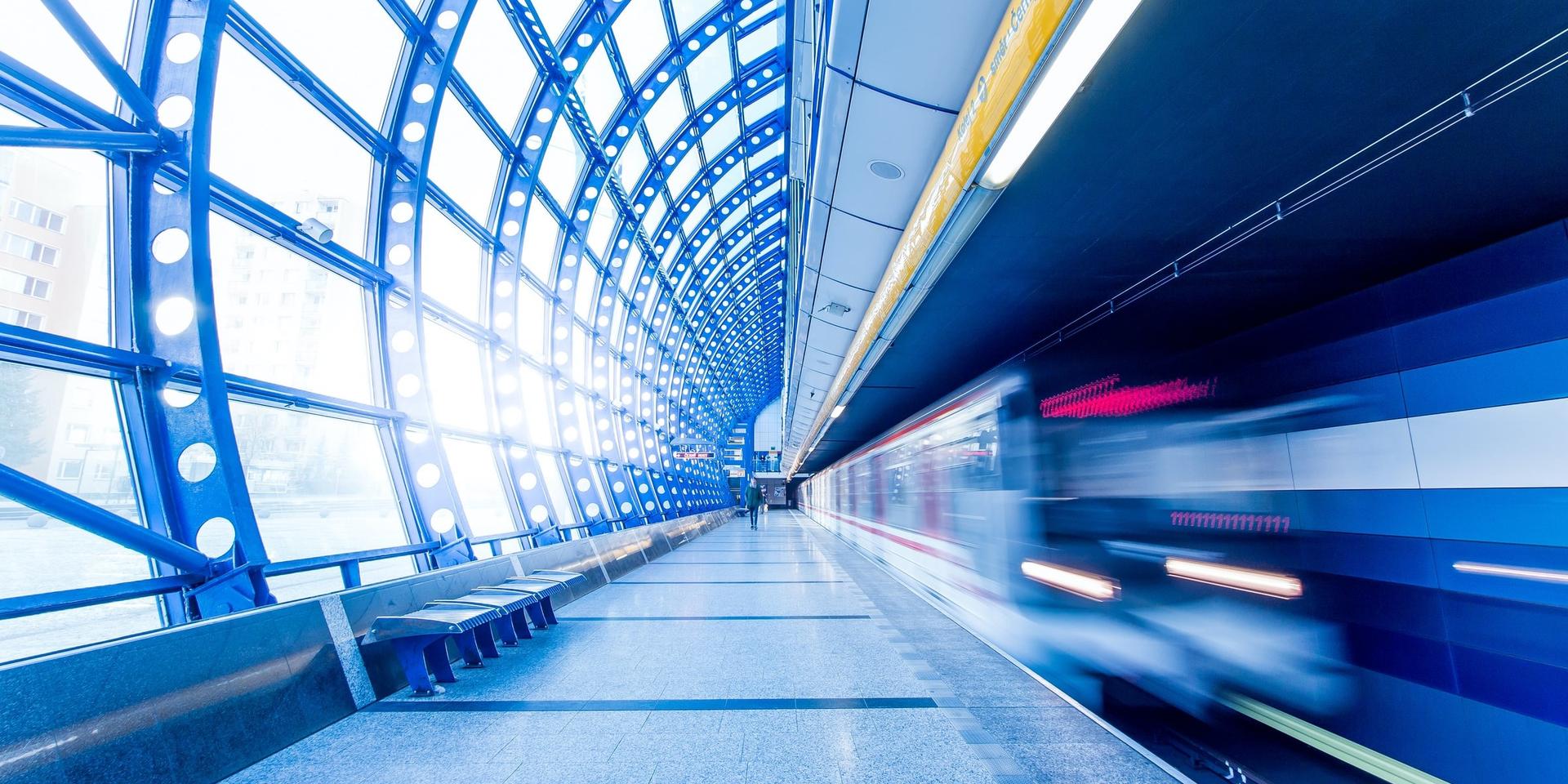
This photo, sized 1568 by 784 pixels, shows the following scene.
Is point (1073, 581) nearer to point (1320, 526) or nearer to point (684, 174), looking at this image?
point (1320, 526)

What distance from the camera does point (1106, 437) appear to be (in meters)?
5.77

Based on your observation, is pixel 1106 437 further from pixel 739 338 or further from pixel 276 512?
pixel 739 338

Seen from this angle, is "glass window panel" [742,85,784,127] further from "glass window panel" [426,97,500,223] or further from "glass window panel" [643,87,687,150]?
"glass window panel" [426,97,500,223]

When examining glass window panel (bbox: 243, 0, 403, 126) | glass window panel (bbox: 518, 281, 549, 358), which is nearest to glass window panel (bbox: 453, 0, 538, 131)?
glass window panel (bbox: 243, 0, 403, 126)

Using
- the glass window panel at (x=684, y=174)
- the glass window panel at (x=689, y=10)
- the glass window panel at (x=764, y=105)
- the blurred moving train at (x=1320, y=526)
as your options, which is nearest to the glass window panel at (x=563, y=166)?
the glass window panel at (x=689, y=10)

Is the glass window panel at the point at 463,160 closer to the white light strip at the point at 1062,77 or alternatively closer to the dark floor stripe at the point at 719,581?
the dark floor stripe at the point at 719,581

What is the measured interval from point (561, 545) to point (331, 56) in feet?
19.1

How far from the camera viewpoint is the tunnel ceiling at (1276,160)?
2.42 metres

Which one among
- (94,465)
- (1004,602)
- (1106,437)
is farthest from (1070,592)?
(94,465)

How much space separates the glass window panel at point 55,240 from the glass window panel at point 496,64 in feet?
13.7

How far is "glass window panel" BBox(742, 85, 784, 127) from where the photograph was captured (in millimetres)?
13320

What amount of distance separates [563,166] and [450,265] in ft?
10.9

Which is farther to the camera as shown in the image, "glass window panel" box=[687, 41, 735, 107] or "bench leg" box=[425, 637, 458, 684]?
"glass window panel" box=[687, 41, 735, 107]

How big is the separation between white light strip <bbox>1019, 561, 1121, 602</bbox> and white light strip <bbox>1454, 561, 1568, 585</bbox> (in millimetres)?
2226
